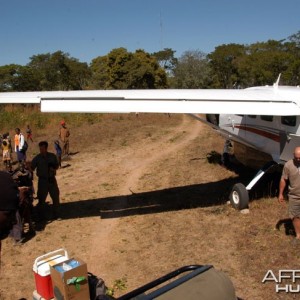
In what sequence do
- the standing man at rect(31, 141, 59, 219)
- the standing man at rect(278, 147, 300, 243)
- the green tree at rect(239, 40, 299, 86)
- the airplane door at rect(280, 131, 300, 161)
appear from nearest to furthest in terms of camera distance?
the standing man at rect(278, 147, 300, 243) → the airplane door at rect(280, 131, 300, 161) → the standing man at rect(31, 141, 59, 219) → the green tree at rect(239, 40, 299, 86)

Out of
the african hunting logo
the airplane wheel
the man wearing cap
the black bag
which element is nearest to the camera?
the man wearing cap

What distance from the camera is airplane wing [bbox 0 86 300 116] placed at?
743cm

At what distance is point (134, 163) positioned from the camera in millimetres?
14617

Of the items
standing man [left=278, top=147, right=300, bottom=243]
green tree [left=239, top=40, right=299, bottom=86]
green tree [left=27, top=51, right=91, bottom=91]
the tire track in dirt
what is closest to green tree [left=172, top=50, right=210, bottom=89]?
green tree [left=239, top=40, right=299, bottom=86]

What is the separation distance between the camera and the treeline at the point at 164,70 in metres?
45.6

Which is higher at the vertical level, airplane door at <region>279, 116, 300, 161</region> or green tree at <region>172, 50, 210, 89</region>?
green tree at <region>172, 50, 210, 89</region>

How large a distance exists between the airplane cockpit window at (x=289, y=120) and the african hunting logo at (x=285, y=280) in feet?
11.3

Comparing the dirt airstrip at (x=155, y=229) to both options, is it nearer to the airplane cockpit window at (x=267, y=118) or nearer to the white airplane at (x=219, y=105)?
the white airplane at (x=219, y=105)

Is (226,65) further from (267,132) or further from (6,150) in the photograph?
(267,132)

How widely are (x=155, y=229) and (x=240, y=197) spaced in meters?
2.13

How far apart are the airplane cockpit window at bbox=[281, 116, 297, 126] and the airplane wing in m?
0.32

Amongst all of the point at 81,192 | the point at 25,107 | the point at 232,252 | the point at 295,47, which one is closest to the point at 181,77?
the point at 295,47

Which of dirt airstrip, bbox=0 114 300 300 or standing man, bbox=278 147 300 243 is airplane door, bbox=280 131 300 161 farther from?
standing man, bbox=278 147 300 243

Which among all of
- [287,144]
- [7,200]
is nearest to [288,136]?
[287,144]
